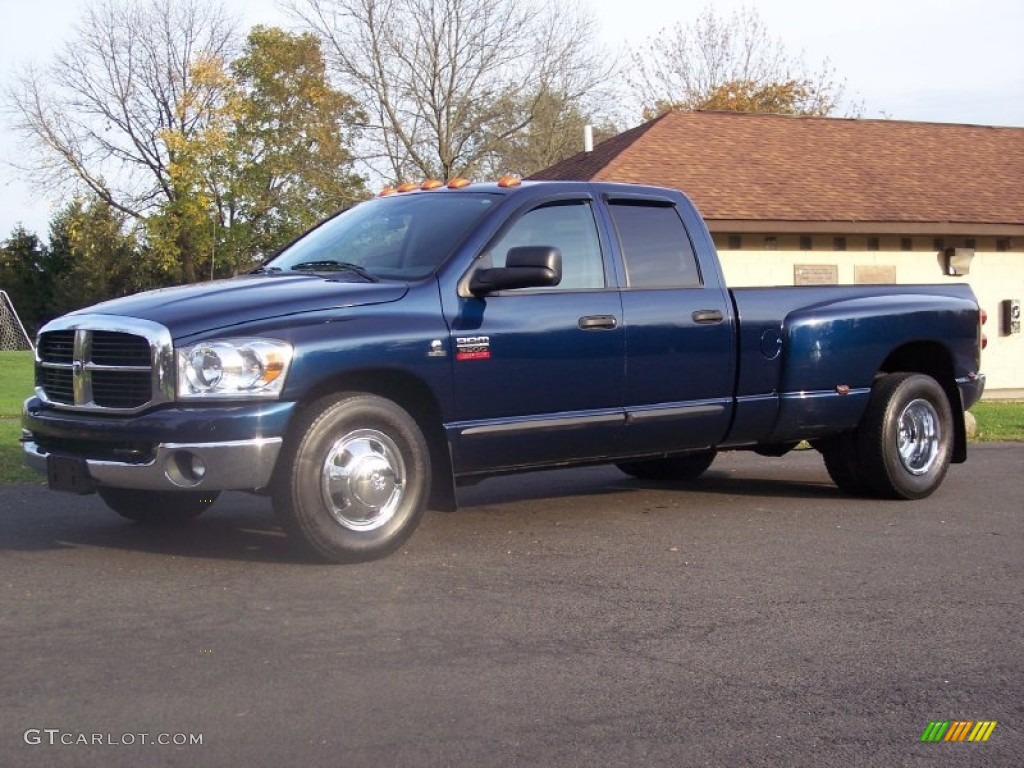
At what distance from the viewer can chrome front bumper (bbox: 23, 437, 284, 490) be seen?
599cm

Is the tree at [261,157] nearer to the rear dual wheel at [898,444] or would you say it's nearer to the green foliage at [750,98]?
the green foliage at [750,98]

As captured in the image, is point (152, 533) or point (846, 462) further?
point (846, 462)

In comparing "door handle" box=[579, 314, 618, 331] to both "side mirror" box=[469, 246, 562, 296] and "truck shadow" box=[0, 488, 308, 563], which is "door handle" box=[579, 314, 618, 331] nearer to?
"side mirror" box=[469, 246, 562, 296]

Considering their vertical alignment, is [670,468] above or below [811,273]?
below

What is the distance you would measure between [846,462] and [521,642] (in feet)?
14.2

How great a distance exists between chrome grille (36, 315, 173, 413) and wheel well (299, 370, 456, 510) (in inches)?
37.7

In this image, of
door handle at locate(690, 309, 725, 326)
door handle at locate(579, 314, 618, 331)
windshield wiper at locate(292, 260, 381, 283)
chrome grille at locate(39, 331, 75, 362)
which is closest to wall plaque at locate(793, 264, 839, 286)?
door handle at locate(690, 309, 725, 326)

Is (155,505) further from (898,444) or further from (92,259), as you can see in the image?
(92,259)

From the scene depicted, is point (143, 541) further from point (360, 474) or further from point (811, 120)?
point (811, 120)

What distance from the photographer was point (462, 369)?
22.1ft

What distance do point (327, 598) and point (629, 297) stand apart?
106 inches

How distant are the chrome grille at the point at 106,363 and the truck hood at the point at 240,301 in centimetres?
9

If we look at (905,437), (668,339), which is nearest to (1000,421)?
(905,437)

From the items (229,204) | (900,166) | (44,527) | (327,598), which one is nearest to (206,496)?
(44,527)
